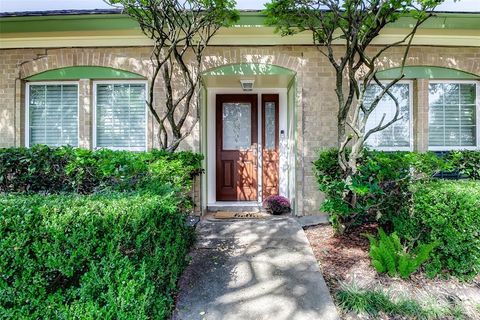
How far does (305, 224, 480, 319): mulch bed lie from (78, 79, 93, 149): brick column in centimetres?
440

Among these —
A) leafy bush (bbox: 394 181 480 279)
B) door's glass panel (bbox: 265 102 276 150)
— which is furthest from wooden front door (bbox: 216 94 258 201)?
leafy bush (bbox: 394 181 480 279)

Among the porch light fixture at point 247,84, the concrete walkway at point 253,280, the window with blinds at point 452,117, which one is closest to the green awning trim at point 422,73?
the window with blinds at point 452,117

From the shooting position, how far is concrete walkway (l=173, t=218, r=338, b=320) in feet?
9.06

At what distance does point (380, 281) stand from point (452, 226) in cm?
98

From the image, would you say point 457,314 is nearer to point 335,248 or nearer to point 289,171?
point 335,248

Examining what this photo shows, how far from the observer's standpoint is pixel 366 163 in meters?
4.09

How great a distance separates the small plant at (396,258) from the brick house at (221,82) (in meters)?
2.14

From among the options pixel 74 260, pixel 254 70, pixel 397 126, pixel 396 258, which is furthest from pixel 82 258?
pixel 397 126

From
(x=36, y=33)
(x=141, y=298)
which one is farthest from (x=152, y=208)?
(x=36, y=33)

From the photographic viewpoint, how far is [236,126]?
21.4 ft

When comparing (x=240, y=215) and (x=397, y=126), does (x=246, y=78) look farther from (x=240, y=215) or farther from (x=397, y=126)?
(x=397, y=126)

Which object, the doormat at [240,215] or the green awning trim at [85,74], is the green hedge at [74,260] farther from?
the green awning trim at [85,74]

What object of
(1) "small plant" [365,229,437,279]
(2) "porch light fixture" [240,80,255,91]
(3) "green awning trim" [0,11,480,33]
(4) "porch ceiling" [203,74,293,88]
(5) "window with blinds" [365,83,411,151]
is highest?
(3) "green awning trim" [0,11,480,33]

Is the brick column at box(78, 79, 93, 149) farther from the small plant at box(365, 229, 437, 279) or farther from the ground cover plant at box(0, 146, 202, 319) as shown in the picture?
the small plant at box(365, 229, 437, 279)
